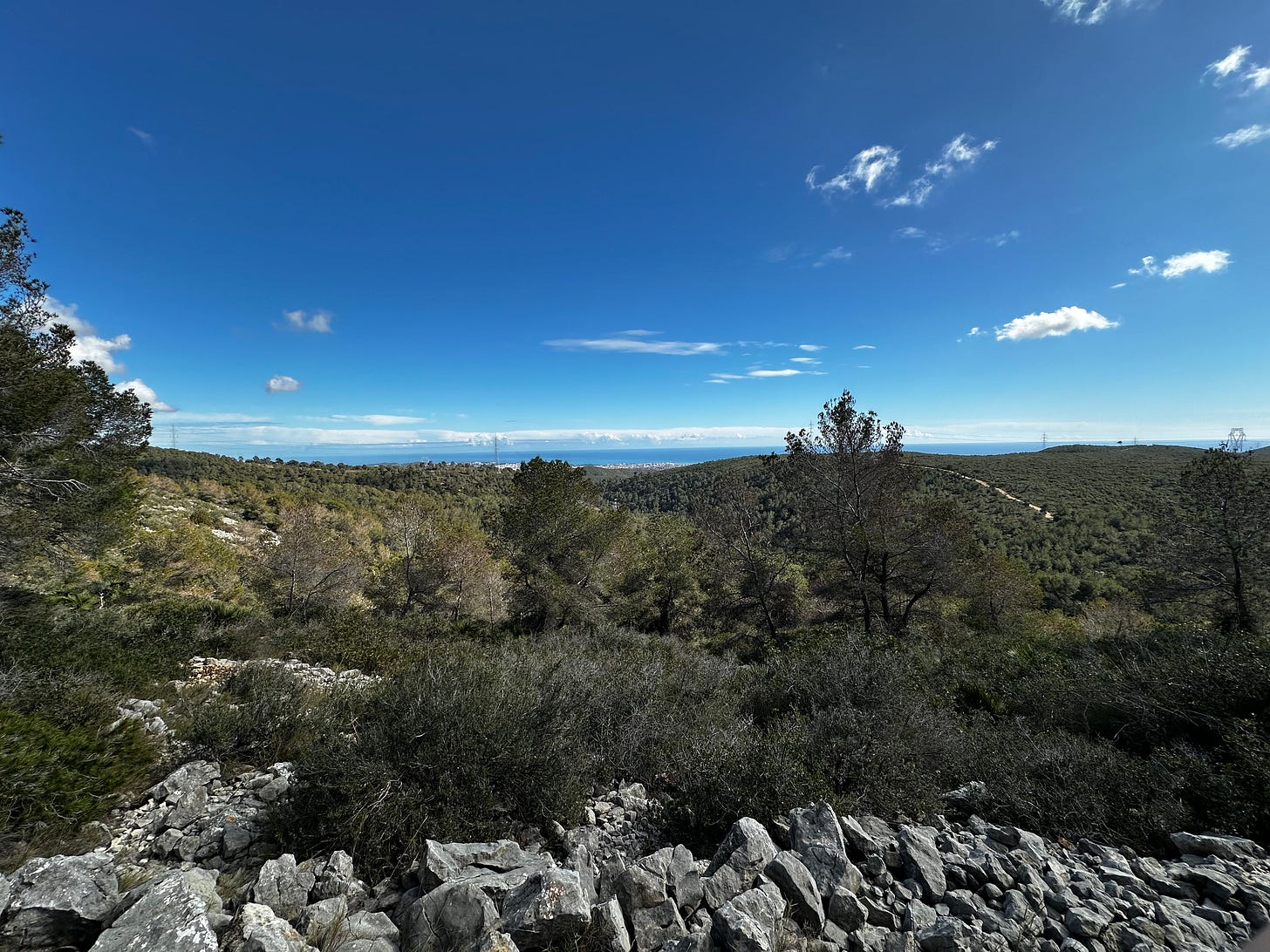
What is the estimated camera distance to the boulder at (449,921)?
2.49m

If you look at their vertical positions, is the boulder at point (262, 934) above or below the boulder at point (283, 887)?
above

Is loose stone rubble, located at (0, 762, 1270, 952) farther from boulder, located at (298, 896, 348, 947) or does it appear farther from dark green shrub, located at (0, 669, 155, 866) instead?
dark green shrub, located at (0, 669, 155, 866)

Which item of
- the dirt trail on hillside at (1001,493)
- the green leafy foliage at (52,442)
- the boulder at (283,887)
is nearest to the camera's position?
the boulder at (283,887)

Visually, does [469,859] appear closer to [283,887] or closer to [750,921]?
[283,887]

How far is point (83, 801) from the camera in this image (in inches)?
140

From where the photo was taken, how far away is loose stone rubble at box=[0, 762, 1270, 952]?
2410 mm

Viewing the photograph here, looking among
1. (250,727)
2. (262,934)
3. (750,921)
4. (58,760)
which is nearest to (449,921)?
(262,934)

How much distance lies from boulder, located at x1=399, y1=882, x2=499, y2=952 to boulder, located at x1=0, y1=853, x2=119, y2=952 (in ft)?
5.09

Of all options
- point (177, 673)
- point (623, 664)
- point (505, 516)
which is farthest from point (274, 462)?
point (623, 664)

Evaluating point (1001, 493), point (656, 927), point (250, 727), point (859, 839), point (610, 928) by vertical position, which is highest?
point (610, 928)

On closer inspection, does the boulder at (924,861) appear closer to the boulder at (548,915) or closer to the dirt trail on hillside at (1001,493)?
the boulder at (548,915)

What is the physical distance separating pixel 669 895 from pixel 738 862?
502mm

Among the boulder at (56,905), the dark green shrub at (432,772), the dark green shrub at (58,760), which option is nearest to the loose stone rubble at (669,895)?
the boulder at (56,905)

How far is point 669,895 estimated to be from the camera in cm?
285
